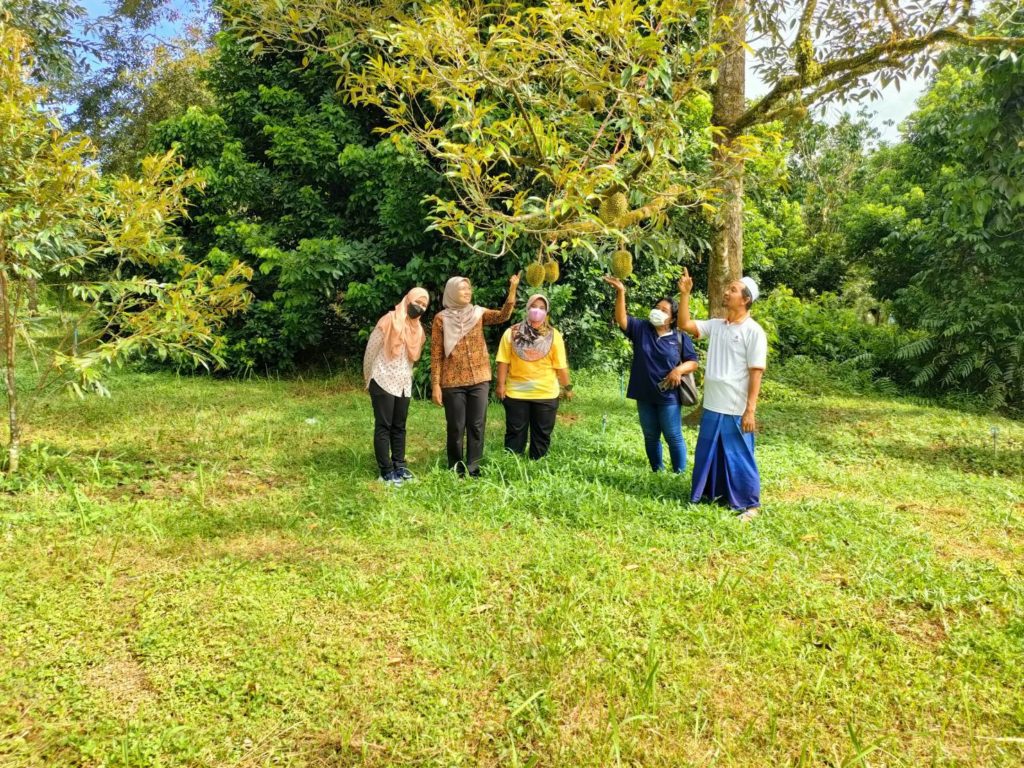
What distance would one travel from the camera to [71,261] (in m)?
4.77

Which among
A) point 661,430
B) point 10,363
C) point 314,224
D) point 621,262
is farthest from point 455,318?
point 314,224

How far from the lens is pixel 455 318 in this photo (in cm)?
505

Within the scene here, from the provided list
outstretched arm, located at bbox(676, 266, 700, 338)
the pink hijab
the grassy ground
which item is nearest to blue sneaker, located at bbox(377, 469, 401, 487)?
the grassy ground

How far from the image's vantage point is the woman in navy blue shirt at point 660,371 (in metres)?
5.06

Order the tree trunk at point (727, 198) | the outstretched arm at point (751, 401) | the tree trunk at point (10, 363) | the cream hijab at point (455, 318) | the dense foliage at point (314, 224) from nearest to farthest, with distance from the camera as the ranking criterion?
the outstretched arm at point (751, 401)
the tree trunk at point (10, 363)
the cream hijab at point (455, 318)
the tree trunk at point (727, 198)
the dense foliage at point (314, 224)

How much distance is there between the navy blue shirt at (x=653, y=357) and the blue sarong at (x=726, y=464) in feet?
2.41

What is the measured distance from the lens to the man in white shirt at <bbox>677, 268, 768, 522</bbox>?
412cm

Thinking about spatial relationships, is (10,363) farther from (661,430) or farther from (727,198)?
(727,198)

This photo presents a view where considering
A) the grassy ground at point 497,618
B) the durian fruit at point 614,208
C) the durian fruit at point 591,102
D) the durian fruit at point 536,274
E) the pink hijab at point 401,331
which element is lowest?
the grassy ground at point 497,618

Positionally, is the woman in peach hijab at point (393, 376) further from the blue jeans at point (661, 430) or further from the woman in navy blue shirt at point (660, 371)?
the blue jeans at point (661, 430)

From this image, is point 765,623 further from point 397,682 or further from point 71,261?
point 71,261

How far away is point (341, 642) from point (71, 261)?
3.83 m

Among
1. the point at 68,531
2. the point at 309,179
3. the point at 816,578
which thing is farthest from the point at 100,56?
the point at 816,578

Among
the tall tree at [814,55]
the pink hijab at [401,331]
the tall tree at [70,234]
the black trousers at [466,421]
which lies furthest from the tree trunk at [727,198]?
the tall tree at [70,234]
